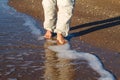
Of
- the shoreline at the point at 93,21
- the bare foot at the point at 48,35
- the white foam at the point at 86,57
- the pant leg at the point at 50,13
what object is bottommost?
the shoreline at the point at 93,21

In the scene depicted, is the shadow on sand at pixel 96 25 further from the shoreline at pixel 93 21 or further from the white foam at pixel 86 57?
the white foam at pixel 86 57

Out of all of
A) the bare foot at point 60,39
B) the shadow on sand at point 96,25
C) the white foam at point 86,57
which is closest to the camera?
the white foam at point 86,57

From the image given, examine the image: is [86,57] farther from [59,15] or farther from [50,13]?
[50,13]

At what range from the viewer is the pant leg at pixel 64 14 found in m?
6.37

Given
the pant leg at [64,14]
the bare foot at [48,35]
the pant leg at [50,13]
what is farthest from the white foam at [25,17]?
Result: the pant leg at [64,14]

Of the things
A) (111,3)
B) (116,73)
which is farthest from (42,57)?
(111,3)

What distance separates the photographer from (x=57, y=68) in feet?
17.7

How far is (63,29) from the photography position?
6469mm

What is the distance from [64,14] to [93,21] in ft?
5.61

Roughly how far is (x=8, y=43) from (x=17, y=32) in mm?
670

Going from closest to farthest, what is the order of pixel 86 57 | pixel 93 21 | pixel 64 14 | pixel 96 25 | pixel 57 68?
pixel 57 68 → pixel 86 57 → pixel 64 14 → pixel 96 25 → pixel 93 21

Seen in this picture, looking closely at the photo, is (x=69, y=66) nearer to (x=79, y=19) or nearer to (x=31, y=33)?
(x=31, y=33)

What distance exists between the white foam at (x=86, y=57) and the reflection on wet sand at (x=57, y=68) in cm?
16

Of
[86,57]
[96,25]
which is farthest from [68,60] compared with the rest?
[96,25]
